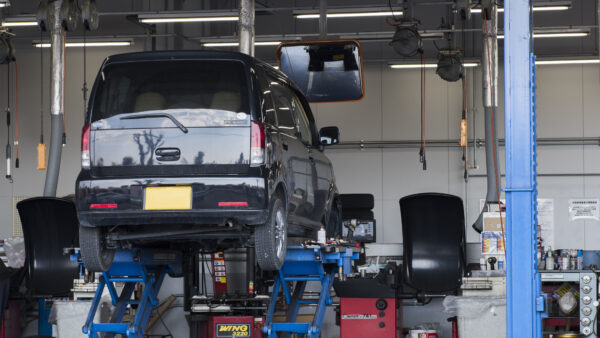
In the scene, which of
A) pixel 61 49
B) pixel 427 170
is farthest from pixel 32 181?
pixel 427 170

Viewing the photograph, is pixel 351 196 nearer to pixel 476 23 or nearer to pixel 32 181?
pixel 476 23

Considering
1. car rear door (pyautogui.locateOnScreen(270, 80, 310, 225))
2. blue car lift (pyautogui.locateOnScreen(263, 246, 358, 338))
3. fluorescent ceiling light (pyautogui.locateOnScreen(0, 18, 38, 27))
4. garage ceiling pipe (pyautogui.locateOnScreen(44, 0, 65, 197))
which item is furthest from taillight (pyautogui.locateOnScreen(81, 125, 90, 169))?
fluorescent ceiling light (pyautogui.locateOnScreen(0, 18, 38, 27))

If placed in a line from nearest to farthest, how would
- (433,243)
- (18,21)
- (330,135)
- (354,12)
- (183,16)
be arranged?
1. (330,135)
2. (433,243)
3. (354,12)
4. (183,16)
5. (18,21)

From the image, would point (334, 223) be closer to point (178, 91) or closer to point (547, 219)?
point (178, 91)

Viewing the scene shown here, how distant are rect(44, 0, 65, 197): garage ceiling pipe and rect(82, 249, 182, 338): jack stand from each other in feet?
17.5

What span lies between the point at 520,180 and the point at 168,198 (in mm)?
2374

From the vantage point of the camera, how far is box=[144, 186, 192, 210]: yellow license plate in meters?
5.89

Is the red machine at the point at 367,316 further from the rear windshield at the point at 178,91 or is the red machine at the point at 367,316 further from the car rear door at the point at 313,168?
the rear windshield at the point at 178,91

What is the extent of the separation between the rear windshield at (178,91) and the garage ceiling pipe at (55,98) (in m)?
6.65

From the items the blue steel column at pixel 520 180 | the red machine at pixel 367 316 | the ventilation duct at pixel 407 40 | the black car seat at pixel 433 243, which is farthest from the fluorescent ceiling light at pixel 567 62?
the blue steel column at pixel 520 180

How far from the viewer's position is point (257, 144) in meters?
5.93

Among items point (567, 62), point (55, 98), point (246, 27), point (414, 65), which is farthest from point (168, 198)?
point (567, 62)

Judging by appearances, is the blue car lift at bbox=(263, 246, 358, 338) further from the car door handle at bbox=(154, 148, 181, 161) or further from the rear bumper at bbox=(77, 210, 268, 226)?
the car door handle at bbox=(154, 148, 181, 161)

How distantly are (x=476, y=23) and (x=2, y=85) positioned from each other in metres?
10.3
